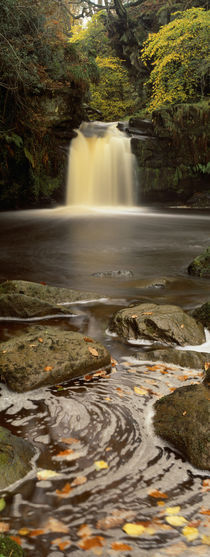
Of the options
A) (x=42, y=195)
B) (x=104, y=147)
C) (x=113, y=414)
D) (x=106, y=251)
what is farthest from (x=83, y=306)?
(x=104, y=147)

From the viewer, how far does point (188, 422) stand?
258 centimetres

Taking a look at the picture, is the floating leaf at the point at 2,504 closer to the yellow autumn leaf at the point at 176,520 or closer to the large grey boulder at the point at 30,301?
the yellow autumn leaf at the point at 176,520

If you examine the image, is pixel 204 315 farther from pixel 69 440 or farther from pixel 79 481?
pixel 79 481

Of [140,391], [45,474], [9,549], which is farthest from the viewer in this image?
[140,391]

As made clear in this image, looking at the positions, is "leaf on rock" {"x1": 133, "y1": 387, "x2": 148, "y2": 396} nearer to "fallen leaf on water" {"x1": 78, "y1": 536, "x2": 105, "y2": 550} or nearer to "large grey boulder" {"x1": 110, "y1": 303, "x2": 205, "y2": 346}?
"large grey boulder" {"x1": 110, "y1": 303, "x2": 205, "y2": 346}

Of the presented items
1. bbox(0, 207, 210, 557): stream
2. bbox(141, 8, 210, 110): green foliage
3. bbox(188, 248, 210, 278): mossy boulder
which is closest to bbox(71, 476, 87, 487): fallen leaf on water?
bbox(0, 207, 210, 557): stream

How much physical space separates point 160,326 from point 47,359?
1422 mm

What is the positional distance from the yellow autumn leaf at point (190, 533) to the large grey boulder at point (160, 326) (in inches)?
95.5

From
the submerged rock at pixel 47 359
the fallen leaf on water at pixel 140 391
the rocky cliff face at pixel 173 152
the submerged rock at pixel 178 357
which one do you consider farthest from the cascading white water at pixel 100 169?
the fallen leaf on water at pixel 140 391

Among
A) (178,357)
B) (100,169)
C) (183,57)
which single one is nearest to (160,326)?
(178,357)

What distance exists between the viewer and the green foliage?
1910 centimetres

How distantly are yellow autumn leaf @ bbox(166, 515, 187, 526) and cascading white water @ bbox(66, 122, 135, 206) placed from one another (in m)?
16.0

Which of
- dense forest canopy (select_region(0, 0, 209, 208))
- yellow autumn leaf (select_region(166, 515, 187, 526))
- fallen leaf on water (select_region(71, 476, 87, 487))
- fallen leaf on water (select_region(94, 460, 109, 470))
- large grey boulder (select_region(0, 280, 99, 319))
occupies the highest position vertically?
dense forest canopy (select_region(0, 0, 209, 208))

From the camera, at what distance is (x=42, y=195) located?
16.8 meters
